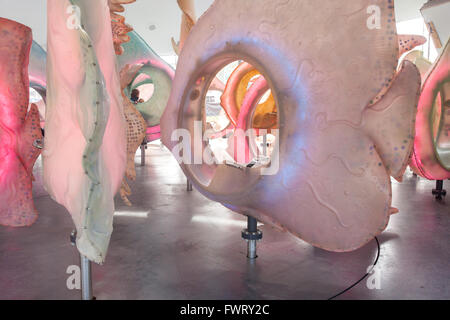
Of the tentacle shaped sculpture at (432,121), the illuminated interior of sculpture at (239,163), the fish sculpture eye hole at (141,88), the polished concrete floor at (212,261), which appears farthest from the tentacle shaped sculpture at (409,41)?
the fish sculpture eye hole at (141,88)

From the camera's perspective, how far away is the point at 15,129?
2.66 metres

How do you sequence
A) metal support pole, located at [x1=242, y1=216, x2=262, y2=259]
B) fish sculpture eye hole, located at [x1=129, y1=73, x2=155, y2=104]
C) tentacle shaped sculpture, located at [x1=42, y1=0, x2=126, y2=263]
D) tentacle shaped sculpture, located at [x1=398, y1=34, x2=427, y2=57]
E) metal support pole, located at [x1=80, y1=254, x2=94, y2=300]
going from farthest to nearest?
fish sculpture eye hole, located at [x1=129, y1=73, x2=155, y2=104]
tentacle shaped sculpture, located at [x1=398, y1=34, x2=427, y2=57]
metal support pole, located at [x1=242, y1=216, x2=262, y2=259]
metal support pole, located at [x1=80, y1=254, x2=94, y2=300]
tentacle shaped sculpture, located at [x1=42, y1=0, x2=126, y2=263]

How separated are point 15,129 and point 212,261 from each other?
5.41 ft

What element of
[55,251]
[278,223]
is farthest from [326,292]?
[55,251]

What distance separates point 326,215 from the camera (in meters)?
1.86

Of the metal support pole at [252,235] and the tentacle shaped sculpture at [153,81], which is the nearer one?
the metal support pole at [252,235]

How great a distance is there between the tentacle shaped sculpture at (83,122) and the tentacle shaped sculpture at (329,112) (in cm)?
80

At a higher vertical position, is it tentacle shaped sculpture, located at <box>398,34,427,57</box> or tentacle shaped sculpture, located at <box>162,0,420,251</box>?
tentacle shaped sculpture, located at <box>398,34,427,57</box>

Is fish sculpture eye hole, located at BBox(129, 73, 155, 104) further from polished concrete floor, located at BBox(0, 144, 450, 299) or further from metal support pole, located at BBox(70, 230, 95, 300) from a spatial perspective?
metal support pole, located at BBox(70, 230, 95, 300)

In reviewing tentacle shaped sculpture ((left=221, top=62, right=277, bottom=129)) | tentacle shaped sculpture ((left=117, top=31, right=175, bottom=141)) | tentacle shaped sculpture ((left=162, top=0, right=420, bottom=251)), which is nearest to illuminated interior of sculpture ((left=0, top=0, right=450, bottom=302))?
→ tentacle shaped sculpture ((left=162, top=0, right=420, bottom=251))

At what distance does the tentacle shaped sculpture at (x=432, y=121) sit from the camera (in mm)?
3438

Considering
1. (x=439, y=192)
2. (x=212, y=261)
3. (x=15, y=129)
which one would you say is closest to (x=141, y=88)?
(x=15, y=129)

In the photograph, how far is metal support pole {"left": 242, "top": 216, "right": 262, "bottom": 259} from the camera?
96.1 inches

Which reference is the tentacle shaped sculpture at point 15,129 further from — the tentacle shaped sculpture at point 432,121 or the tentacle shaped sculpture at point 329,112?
the tentacle shaped sculpture at point 432,121
